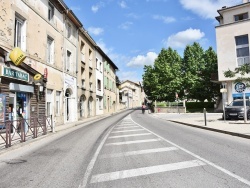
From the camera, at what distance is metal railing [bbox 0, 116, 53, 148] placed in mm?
9229

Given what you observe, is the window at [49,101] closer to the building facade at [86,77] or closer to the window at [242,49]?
the building facade at [86,77]

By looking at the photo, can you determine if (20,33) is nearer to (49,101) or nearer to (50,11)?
(50,11)

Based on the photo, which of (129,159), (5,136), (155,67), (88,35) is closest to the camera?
(129,159)

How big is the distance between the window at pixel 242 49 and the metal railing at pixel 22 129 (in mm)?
24999

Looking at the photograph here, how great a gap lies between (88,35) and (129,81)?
6940 cm

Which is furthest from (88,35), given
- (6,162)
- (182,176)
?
(182,176)

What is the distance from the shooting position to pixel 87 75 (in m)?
31.0

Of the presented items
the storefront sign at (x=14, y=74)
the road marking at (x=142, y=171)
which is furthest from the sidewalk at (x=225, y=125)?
the storefront sign at (x=14, y=74)

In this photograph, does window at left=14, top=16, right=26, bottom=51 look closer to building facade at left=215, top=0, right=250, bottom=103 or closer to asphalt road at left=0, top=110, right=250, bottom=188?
asphalt road at left=0, top=110, right=250, bottom=188

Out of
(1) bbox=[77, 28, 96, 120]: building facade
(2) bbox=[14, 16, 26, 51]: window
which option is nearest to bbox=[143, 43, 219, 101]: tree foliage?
(1) bbox=[77, 28, 96, 120]: building facade

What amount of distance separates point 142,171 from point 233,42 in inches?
1173

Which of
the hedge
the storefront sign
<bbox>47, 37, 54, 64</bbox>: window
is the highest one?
<bbox>47, 37, 54, 64</bbox>: window

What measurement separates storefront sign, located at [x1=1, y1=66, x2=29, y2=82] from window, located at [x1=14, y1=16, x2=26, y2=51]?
1.77 metres

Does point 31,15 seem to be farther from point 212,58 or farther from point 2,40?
point 212,58
